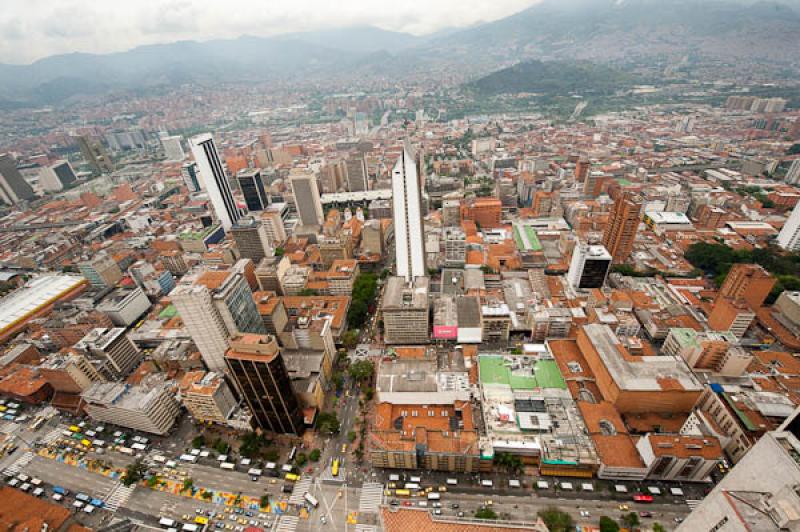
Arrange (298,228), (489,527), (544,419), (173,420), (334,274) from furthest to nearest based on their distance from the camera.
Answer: (298,228) < (334,274) < (173,420) < (544,419) < (489,527)

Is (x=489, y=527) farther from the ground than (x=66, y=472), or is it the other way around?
(x=489, y=527)

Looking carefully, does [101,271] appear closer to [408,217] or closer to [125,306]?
[125,306]

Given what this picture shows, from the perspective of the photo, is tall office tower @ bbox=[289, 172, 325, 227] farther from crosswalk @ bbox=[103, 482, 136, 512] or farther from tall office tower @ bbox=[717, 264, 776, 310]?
tall office tower @ bbox=[717, 264, 776, 310]

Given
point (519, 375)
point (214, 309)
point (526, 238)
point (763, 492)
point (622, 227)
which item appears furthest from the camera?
point (526, 238)

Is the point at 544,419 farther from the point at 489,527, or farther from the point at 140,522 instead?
the point at 140,522

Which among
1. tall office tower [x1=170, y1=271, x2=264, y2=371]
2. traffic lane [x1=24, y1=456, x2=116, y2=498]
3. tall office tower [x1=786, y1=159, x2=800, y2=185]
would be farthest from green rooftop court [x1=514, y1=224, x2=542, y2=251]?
tall office tower [x1=786, y1=159, x2=800, y2=185]

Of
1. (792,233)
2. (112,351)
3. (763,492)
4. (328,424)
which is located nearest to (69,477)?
(112,351)

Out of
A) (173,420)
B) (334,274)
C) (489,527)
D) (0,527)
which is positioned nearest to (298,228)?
(334,274)
